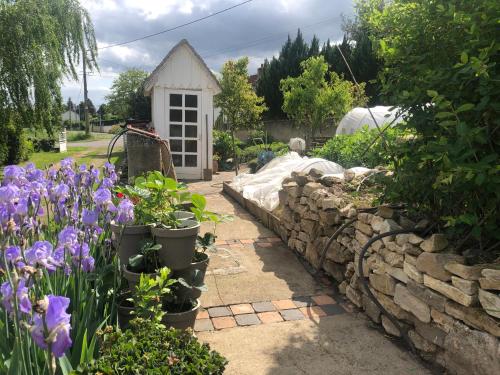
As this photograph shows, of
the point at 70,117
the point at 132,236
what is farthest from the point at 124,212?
the point at 70,117

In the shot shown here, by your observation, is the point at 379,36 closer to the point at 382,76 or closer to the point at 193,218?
the point at 382,76

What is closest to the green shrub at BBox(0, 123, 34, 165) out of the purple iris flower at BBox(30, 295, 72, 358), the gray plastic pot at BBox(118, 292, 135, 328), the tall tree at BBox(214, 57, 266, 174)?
the tall tree at BBox(214, 57, 266, 174)

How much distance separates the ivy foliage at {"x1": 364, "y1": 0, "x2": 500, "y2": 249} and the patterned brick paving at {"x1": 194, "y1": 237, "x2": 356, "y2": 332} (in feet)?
3.89

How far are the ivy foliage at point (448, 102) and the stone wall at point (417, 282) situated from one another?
10.2 inches

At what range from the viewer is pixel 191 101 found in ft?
35.2

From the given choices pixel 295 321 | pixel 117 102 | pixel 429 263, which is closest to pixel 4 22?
pixel 295 321

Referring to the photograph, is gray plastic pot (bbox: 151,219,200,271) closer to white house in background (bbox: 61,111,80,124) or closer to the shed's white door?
the shed's white door

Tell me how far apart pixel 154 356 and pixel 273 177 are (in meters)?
6.16

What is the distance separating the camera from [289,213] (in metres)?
5.36

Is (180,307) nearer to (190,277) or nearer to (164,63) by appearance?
(190,277)

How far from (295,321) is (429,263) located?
4.03 feet

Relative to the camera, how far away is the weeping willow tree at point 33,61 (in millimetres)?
9327

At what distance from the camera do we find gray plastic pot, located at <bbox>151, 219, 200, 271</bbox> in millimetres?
2766

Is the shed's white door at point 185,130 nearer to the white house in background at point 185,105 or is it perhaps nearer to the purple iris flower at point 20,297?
the white house in background at point 185,105
